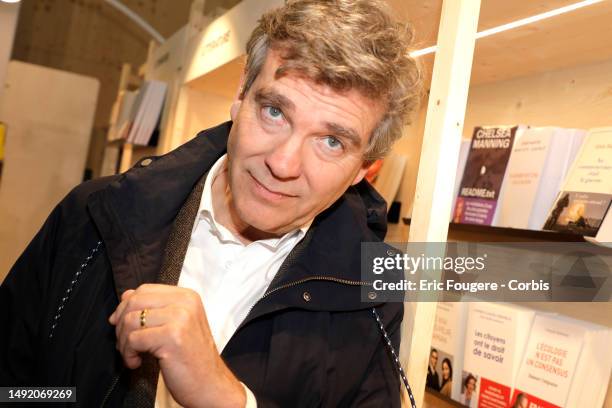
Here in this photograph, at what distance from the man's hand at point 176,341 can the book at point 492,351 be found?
0.83m

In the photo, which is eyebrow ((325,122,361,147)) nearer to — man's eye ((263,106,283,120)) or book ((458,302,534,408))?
man's eye ((263,106,283,120))

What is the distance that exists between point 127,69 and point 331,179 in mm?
5296

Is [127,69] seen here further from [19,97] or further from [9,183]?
[9,183]

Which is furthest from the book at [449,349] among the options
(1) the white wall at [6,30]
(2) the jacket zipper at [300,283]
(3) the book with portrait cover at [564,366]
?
(1) the white wall at [6,30]

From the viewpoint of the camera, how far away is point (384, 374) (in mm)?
1383

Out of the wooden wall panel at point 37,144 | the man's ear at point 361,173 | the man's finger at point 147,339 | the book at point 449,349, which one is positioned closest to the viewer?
the man's finger at point 147,339

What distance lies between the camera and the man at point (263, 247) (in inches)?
49.0

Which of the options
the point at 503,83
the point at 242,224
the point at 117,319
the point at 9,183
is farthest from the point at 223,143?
the point at 9,183

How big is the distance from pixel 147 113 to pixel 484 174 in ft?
8.71

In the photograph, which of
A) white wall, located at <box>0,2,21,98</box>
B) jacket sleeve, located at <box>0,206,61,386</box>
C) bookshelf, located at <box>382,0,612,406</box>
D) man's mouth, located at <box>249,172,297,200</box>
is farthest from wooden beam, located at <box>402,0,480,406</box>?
white wall, located at <box>0,2,21,98</box>

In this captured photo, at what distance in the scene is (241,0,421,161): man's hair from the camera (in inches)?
49.0

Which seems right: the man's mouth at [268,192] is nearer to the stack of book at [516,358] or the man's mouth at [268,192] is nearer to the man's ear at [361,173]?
the man's ear at [361,173]

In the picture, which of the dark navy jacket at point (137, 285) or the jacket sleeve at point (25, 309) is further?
the jacket sleeve at point (25, 309)

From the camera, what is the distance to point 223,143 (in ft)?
5.10
